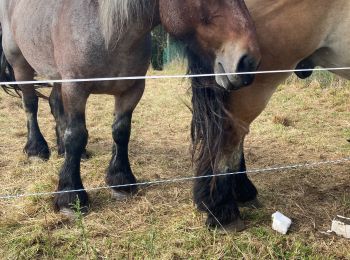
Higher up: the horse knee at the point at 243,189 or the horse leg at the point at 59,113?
the horse leg at the point at 59,113

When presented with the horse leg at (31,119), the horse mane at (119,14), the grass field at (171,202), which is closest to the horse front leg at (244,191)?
the grass field at (171,202)

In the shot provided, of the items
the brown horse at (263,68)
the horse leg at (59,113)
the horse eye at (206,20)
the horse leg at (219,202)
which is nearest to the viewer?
the horse eye at (206,20)

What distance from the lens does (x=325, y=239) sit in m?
2.65

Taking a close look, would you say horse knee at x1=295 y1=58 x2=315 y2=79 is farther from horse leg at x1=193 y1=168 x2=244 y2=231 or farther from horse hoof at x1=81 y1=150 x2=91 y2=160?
horse hoof at x1=81 y1=150 x2=91 y2=160

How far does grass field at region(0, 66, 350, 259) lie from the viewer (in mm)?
2537

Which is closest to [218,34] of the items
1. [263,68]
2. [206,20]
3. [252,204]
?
[206,20]

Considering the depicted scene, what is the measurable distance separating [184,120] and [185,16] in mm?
3749

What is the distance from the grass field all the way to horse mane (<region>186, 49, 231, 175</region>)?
385mm

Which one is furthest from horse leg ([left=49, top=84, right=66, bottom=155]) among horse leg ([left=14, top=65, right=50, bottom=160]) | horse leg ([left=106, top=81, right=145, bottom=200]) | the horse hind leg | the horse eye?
the horse eye

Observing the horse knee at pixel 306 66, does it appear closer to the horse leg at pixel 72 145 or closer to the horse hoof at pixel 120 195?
the horse leg at pixel 72 145

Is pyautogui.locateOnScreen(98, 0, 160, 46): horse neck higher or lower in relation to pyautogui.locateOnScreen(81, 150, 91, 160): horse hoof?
higher

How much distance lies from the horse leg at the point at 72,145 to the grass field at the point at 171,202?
0.13m

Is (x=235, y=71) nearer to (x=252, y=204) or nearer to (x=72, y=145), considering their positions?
(x=252, y=204)

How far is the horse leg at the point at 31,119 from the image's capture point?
4.41 metres
